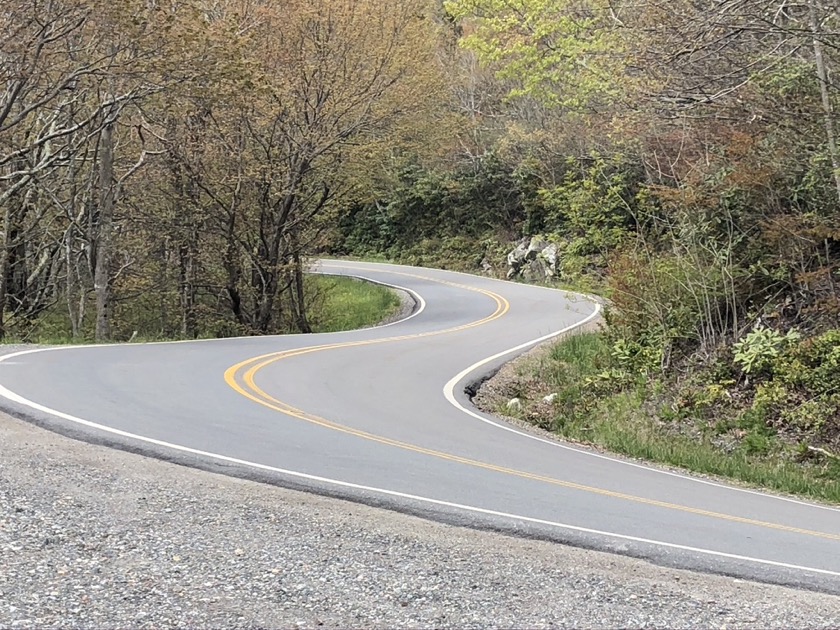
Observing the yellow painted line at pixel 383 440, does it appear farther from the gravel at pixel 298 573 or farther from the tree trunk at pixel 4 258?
the tree trunk at pixel 4 258

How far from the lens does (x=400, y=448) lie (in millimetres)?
9469

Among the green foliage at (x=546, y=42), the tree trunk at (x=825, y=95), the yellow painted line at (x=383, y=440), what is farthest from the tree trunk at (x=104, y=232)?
the tree trunk at (x=825, y=95)

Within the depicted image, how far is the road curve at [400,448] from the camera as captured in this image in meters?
6.93

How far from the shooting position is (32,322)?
27062 millimetres

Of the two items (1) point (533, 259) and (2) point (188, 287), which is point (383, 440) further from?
(1) point (533, 259)

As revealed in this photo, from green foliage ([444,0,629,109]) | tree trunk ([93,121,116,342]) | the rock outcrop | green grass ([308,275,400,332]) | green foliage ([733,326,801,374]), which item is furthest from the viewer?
the rock outcrop

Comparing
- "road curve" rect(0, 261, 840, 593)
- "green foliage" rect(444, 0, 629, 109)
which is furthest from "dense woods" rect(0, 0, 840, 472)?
"road curve" rect(0, 261, 840, 593)

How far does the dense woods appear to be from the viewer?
532 inches

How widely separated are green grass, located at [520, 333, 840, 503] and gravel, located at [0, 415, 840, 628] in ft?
17.8

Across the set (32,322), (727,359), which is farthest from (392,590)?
(32,322)

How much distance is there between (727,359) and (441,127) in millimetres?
21431

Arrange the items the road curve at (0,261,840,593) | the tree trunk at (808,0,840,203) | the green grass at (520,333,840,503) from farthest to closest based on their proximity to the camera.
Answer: the tree trunk at (808,0,840,203) < the green grass at (520,333,840,503) < the road curve at (0,261,840,593)

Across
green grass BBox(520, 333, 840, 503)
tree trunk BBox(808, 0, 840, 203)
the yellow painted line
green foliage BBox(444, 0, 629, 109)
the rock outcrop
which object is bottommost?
green grass BBox(520, 333, 840, 503)

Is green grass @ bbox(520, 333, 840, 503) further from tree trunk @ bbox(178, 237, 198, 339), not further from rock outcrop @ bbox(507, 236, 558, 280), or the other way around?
rock outcrop @ bbox(507, 236, 558, 280)
